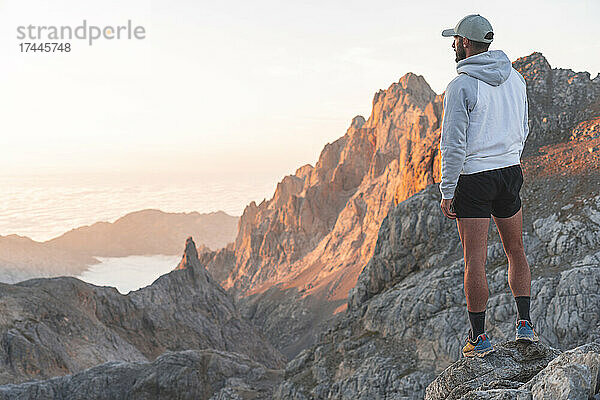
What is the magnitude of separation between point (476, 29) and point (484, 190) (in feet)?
6.56

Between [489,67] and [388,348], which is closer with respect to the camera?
[489,67]

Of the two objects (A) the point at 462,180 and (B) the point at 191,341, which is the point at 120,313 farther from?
(A) the point at 462,180

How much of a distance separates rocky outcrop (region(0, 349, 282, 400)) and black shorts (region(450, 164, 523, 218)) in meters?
32.6

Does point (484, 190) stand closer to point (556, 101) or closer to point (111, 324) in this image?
point (556, 101)

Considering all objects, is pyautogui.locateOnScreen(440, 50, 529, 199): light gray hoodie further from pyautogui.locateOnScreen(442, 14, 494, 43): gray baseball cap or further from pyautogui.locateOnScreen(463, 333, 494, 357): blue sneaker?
pyautogui.locateOnScreen(463, 333, 494, 357): blue sneaker

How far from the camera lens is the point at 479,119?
19.3ft

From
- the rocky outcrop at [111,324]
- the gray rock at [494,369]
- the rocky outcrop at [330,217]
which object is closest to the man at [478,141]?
the gray rock at [494,369]

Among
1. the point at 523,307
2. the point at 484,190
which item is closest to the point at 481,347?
the point at 523,307

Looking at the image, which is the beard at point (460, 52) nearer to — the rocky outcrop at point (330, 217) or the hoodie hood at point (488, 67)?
the hoodie hood at point (488, 67)

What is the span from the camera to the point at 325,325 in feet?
271

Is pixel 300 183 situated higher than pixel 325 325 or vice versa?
pixel 300 183

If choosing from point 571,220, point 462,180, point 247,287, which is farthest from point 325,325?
point 462,180

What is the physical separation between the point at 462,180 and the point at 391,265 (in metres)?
26.7

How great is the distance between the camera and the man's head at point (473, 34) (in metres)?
6.03
